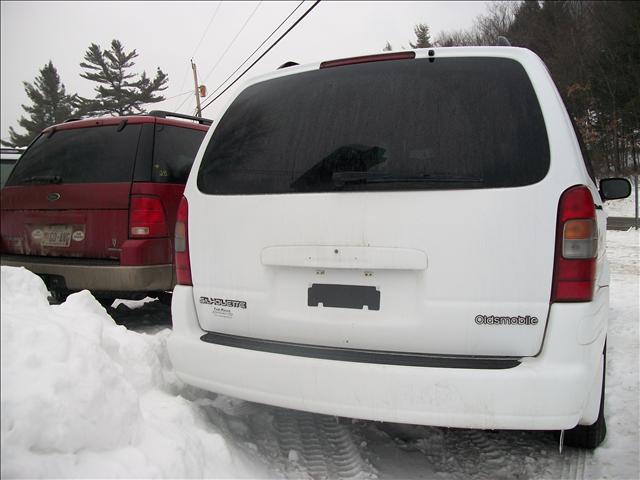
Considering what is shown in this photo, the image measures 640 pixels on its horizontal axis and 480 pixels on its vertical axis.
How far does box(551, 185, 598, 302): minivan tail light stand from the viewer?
1.84 meters

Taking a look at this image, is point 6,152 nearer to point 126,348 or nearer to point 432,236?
point 126,348

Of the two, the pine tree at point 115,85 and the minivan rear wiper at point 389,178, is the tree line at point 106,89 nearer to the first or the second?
the pine tree at point 115,85

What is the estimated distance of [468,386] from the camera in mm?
1844

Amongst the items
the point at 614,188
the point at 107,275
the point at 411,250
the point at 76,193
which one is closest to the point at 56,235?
the point at 76,193

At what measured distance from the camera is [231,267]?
89.9 inches

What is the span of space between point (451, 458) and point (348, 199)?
153cm

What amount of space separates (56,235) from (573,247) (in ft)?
12.8

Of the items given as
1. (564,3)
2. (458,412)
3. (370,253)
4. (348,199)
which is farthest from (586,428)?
(564,3)

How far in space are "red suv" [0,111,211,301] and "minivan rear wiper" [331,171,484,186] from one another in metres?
2.27

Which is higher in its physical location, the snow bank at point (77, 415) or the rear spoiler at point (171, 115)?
the rear spoiler at point (171, 115)

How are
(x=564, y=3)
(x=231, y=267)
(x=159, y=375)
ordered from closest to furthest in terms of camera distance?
1. (x=231, y=267)
2. (x=159, y=375)
3. (x=564, y=3)

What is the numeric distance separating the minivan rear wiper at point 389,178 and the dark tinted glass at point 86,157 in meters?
2.44

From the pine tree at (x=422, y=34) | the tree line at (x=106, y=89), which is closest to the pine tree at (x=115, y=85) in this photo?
the tree line at (x=106, y=89)

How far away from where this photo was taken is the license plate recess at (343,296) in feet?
6.63
